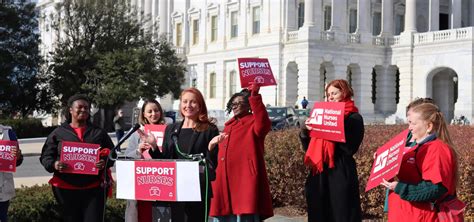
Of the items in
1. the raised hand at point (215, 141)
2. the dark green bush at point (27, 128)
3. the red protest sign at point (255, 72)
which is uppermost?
the red protest sign at point (255, 72)

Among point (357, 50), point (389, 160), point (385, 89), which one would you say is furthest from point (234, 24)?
point (389, 160)

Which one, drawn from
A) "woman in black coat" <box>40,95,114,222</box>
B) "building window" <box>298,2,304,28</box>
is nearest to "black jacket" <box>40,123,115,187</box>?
"woman in black coat" <box>40,95,114,222</box>

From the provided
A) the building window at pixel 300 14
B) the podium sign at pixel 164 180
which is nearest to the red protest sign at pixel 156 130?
the podium sign at pixel 164 180

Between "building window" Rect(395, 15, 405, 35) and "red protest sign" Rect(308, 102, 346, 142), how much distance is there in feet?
183

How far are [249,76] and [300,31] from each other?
4476 cm

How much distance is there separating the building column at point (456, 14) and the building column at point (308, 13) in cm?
1346

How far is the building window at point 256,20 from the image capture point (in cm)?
5981

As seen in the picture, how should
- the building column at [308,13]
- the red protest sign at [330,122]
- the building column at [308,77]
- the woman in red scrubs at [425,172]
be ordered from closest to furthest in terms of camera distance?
1. the woman in red scrubs at [425,172]
2. the red protest sign at [330,122]
3. the building column at [308,77]
4. the building column at [308,13]

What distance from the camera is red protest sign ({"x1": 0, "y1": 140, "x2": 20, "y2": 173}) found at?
8219mm

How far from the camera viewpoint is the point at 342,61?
55.5 meters

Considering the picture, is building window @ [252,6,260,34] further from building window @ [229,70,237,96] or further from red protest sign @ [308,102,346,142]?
red protest sign @ [308,102,346,142]

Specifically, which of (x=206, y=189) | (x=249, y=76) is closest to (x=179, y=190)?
(x=206, y=189)

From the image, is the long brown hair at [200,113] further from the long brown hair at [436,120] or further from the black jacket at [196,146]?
the long brown hair at [436,120]

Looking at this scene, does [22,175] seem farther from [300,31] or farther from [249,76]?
[300,31]
